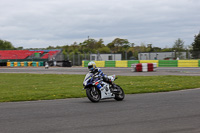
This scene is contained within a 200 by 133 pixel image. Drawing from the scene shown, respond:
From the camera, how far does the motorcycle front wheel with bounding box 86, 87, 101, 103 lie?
1119 centimetres

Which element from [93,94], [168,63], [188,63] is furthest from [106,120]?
[168,63]

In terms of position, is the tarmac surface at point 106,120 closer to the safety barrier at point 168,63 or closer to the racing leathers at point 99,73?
the racing leathers at point 99,73

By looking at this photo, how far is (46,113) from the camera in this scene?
28.1 ft

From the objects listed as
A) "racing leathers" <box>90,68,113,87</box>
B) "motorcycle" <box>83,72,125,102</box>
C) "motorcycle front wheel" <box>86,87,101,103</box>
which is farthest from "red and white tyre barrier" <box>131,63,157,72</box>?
"motorcycle front wheel" <box>86,87,101,103</box>

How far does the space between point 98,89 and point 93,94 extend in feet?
0.79

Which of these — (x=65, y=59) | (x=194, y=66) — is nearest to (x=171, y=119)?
(x=194, y=66)

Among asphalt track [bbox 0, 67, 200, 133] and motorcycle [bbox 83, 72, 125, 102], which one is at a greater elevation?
motorcycle [bbox 83, 72, 125, 102]

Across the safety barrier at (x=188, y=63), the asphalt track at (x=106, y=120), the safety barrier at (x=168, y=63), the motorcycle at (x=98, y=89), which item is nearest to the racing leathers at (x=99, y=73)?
the motorcycle at (x=98, y=89)

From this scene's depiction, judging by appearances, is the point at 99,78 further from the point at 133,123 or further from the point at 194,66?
the point at 194,66

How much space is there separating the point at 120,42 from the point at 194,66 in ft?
322

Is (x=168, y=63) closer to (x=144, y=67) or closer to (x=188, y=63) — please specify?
(x=188, y=63)

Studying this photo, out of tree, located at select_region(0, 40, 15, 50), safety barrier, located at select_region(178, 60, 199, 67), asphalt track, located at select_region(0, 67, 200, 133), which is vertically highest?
tree, located at select_region(0, 40, 15, 50)

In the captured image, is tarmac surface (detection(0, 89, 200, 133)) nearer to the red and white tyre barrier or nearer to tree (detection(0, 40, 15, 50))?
the red and white tyre barrier

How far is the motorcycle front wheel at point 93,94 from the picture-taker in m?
11.2
